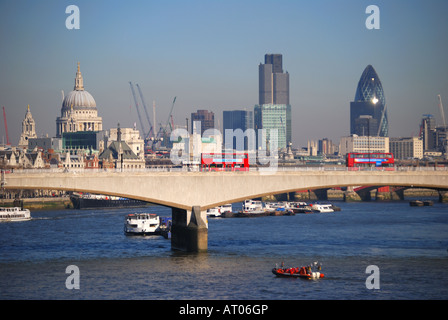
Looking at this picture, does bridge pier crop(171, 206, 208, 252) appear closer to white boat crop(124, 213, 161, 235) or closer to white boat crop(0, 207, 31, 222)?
white boat crop(124, 213, 161, 235)

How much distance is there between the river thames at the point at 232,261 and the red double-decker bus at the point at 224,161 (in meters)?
9.55

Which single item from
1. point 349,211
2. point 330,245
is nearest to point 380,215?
point 349,211

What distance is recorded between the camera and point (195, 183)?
3536 inches

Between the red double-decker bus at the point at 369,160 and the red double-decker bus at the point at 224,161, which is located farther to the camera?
the red double-decker bus at the point at 369,160

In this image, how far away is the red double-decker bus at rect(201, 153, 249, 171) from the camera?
9919 cm

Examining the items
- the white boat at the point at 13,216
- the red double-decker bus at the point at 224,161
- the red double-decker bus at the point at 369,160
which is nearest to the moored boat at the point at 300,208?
the red double-decker bus at the point at 369,160

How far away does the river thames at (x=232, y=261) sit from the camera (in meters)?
66.2

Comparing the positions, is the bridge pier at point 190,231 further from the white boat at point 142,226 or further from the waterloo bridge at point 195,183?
the white boat at point 142,226

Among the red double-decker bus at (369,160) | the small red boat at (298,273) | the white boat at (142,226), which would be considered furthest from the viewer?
the red double-decker bus at (369,160)

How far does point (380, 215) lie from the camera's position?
14488 cm

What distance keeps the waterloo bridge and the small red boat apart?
52.4 feet

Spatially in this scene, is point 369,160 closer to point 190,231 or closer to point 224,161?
point 224,161
